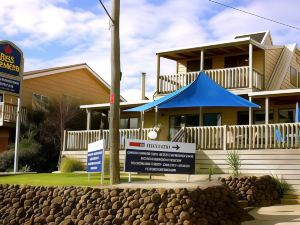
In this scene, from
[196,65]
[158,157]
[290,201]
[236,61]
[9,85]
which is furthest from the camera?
[196,65]

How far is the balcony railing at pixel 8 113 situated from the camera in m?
29.8

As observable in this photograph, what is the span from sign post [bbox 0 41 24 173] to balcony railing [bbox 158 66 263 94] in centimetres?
721

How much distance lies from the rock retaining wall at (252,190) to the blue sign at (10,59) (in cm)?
1369


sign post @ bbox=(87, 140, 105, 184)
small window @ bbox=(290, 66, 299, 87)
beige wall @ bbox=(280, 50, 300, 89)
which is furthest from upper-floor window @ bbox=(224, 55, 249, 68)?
sign post @ bbox=(87, 140, 105, 184)

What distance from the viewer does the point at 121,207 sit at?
39.3 ft

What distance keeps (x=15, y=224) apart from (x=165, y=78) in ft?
45.5

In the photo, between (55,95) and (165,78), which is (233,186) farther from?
(55,95)

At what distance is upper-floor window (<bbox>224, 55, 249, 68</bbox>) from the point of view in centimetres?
2576

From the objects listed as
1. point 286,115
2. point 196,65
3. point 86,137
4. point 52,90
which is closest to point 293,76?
point 286,115

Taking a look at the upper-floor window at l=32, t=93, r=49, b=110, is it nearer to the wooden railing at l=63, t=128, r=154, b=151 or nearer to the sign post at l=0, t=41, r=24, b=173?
the sign post at l=0, t=41, r=24, b=173

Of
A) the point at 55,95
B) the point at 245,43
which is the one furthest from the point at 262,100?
the point at 55,95

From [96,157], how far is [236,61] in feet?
41.0

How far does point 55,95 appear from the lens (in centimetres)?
3394

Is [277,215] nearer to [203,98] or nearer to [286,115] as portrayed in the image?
[203,98]
